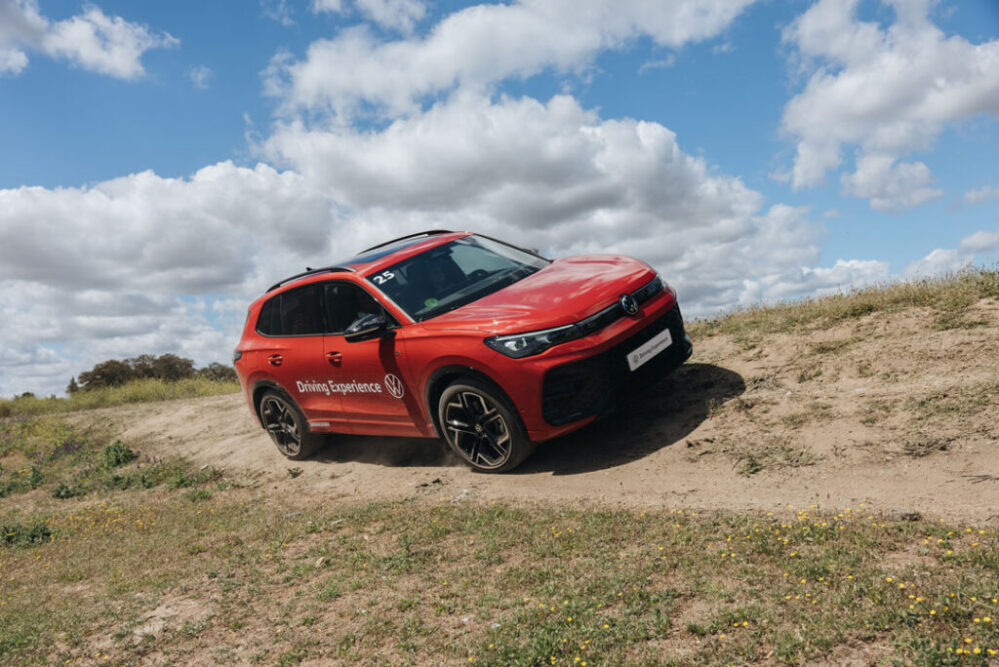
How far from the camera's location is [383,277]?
6902 mm

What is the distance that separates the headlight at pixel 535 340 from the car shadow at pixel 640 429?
30.9 inches

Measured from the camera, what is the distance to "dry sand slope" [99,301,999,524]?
4.88 meters

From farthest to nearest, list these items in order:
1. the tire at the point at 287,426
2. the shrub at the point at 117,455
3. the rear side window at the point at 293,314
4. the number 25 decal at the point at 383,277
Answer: the shrub at the point at 117,455
the tire at the point at 287,426
the rear side window at the point at 293,314
the number 25 decal at the point at 383,277

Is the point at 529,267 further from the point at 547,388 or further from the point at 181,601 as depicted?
the point at 181,601

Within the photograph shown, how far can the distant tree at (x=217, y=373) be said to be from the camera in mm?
23844

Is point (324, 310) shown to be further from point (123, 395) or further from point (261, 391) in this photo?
point (123, 395)

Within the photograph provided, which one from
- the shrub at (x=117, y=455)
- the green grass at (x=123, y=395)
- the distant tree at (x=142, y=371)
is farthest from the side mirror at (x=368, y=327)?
the distant tree at (x=142, y=371)

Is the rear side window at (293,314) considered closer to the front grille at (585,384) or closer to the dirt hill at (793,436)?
the dirt hill at (793,436)

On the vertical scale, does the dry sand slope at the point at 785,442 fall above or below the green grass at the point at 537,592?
above

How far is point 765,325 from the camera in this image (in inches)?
341

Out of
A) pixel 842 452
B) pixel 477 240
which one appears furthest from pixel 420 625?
pixel 477 240

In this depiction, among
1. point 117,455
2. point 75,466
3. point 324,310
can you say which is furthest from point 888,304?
point 75,466

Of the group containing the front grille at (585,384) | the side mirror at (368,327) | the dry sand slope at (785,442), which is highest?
the side mirror at (368,327)

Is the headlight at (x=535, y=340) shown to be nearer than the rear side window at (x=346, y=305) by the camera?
Yes
